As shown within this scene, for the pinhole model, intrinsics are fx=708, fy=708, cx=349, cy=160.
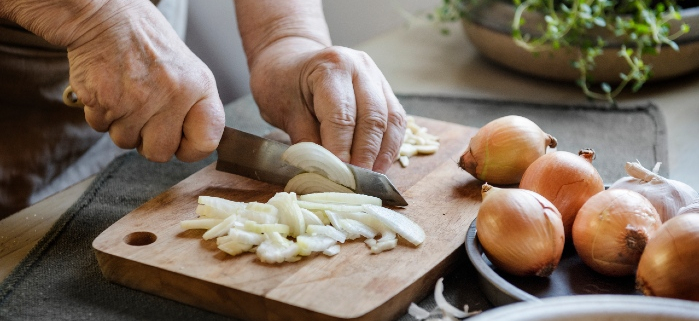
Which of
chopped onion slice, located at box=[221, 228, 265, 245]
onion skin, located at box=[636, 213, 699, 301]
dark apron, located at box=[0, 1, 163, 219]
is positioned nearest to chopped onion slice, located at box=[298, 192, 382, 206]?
chopped onion slice, located at box=[221, 228, 265, 245]

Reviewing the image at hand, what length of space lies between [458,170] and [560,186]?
0.34 meters

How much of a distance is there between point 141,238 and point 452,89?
107cm

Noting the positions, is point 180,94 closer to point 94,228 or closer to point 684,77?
point 94,228

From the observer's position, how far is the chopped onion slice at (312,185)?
1.21m

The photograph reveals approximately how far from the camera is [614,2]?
5.65ft

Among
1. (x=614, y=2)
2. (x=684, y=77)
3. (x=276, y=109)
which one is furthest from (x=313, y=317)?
(x=684, y=77)

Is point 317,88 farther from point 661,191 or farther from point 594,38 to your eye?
point 594,38

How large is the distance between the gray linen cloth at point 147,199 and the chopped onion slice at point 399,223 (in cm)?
7

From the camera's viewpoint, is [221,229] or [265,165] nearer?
[221,229]

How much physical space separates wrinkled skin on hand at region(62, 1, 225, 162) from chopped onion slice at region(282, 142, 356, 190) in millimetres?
156

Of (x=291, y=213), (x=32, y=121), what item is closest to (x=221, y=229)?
(x=291, y=213)

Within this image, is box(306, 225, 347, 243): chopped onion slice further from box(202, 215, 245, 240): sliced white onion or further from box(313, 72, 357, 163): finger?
box(313, 72, 357, 163): finger

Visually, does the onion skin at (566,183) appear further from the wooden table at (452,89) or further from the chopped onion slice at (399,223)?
the wooden table at (452,89)

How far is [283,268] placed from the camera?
39.7 inches
